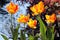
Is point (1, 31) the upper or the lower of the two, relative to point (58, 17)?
lower

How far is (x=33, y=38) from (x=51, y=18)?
0.87 ft

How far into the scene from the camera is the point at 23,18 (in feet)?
6.86

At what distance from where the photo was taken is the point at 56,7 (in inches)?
112

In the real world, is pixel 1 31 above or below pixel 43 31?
below

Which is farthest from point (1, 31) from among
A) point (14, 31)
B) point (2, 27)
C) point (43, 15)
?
point (14, 31)

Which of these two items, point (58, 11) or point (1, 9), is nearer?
point (58, 11)

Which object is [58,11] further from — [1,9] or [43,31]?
[1,9]

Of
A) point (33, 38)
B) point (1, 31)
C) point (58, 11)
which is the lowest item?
point (1, 31)

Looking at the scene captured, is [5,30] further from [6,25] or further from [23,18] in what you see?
[23,18]

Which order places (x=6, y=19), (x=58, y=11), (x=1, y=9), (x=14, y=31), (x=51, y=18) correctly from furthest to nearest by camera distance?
(x=1, y=9), (x=6, y=19), (x=58, y=11), (x=14, y=31), (x=51, y=18)

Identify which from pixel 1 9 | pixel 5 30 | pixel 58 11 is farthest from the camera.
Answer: pixel 1 9

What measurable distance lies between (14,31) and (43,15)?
0.86 metres

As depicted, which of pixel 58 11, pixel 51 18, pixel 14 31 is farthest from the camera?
pixel 58 11

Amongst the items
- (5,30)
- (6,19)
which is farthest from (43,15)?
(6,19)
